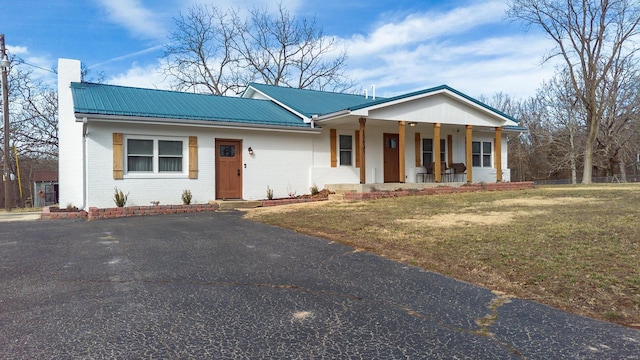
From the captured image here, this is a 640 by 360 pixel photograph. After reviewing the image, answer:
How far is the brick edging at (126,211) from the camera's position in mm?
10680

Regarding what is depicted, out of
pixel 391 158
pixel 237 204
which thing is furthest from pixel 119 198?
pixel 391 158

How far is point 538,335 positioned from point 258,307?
7.22 ft

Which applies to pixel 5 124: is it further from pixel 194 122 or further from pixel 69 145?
pixel 194 122

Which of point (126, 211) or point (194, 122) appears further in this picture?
point (194, 122)

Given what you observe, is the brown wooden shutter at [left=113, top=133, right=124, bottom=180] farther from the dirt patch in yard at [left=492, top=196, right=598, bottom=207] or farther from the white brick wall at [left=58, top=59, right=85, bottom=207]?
the dirt patch in yard at [left=492, top=196, right=598, bottom=207]

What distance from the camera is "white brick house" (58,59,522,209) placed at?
11992 millimetres

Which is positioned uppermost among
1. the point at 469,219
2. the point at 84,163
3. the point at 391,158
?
the point at 391,158

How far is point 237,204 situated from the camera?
12.9m

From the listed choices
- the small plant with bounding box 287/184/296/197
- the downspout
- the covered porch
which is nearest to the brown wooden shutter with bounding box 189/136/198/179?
the downspout

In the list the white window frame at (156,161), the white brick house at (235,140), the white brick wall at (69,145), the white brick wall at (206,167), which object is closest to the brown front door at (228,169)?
the white brick house at (235,140)

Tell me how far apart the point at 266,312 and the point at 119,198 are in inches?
384

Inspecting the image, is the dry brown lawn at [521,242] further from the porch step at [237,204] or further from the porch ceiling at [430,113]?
the porch ceiling at [430,113]

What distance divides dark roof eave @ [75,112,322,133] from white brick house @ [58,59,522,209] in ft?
0.10

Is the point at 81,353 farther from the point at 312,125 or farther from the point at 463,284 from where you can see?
the point at 312,125
